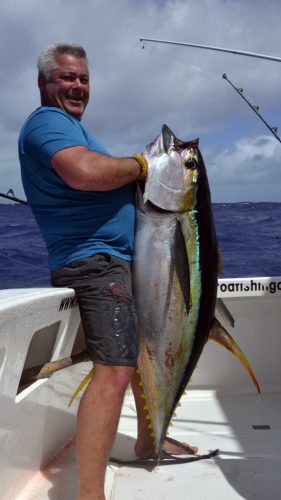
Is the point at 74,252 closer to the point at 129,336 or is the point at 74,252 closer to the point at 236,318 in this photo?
the point at 129,336

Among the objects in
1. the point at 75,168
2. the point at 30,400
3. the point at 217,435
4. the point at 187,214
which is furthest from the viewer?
the point at 217,435

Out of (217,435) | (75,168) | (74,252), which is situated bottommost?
(217,435)

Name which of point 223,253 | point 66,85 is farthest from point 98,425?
point 223,253

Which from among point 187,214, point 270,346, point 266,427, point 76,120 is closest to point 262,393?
point 270,346

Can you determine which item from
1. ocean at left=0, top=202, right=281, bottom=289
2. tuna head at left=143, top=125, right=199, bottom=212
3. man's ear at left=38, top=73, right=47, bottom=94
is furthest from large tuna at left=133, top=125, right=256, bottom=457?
ocean at left=0, top=202, right=281, bottom=289

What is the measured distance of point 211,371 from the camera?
3.76 m

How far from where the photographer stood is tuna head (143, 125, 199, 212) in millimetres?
2348

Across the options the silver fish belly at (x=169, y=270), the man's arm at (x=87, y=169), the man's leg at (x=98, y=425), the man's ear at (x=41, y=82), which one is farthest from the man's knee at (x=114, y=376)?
the man's ear at (x=41, y=82)

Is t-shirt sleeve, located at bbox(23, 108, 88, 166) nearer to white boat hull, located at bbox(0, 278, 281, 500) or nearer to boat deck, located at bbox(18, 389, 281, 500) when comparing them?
white boat hull, located at bbox(0, 278, 281, 500)

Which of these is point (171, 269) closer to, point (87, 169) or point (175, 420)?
point (87, 169)

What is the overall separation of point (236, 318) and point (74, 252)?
169 cm

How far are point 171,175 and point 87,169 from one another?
0.41 m

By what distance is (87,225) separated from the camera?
226 centimetres

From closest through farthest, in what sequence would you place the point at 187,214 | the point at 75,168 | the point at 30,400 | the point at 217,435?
1. the point at 75,168
2. the point at 30,400
3. the point at 187,214
4. the point at 217,435
